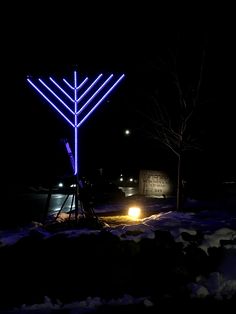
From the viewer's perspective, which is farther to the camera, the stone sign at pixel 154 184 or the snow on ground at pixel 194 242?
the stone sign at pixel 154 184

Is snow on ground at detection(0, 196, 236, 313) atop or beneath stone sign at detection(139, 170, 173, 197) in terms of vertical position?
beneath

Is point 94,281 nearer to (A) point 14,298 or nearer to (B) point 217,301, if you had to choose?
(A) point 14,298

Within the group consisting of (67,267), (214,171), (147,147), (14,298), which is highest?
(147,147)

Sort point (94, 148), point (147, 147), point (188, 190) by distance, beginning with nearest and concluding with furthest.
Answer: point (188, 190) → point (147, 147) → point (94, 148)

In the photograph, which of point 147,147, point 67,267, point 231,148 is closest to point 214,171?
point 231,148

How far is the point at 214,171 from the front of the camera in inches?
974

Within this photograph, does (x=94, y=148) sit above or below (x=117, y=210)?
above

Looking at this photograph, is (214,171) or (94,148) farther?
(94,148)

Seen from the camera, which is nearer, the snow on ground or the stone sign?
the snow on ground

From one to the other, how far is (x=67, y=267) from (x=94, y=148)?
62326mm

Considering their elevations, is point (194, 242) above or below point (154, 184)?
below

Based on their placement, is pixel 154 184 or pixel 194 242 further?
pixel 154 184

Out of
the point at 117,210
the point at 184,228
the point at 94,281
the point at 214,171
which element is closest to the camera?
the point at 94,281

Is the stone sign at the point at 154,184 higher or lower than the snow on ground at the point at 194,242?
higher
